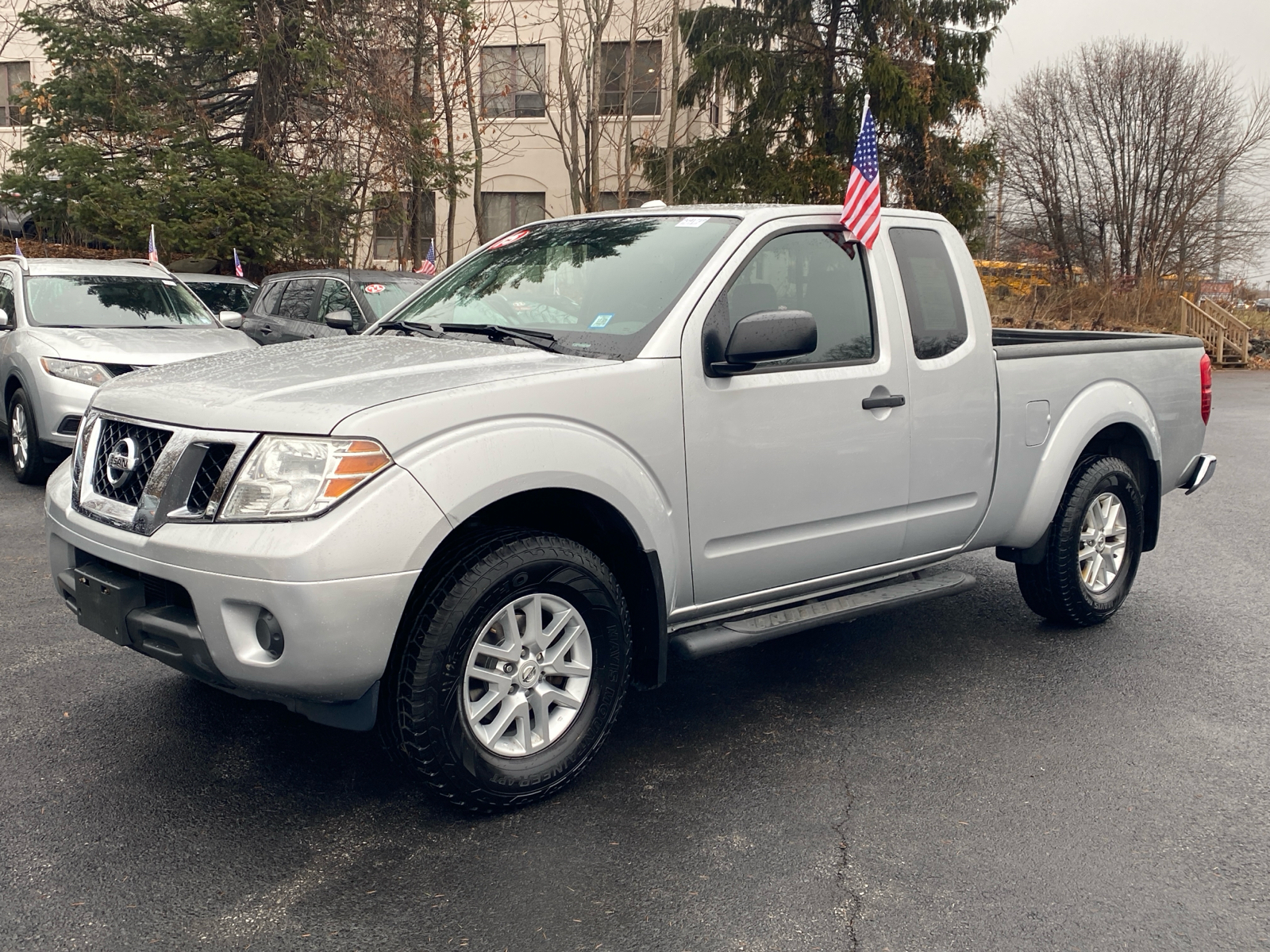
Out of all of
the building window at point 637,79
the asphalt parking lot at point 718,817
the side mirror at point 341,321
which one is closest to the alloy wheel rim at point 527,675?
the asphalt parking lot at point 718,817

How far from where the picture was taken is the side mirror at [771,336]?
12.5 feet

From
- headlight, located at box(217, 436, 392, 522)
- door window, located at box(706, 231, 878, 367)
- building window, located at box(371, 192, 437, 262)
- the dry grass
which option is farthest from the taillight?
the dry grass

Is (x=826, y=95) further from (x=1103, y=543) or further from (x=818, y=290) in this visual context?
(x=818, y=290)

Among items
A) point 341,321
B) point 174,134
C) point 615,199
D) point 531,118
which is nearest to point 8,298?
point 341,321

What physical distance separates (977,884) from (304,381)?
2.40m

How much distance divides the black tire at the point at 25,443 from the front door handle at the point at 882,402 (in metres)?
6.68

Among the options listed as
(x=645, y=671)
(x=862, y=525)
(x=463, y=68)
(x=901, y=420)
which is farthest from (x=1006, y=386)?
(x=463, y=68)

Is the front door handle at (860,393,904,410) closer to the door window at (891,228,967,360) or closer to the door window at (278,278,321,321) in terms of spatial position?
the door window at (891,228,967,360)

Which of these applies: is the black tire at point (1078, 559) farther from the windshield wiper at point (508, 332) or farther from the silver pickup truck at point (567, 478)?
the windshield wiper at point (508, 332)

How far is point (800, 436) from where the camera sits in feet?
13.8

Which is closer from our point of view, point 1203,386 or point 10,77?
point 1203,386

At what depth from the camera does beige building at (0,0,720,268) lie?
2633cm

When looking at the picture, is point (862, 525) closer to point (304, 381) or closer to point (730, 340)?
point (730, 340)

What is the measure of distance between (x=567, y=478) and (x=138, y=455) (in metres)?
1.31
